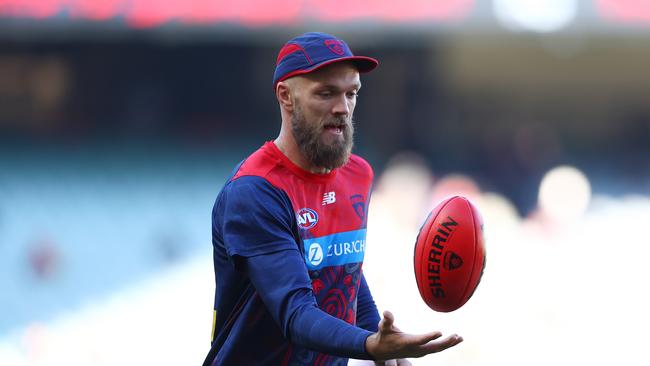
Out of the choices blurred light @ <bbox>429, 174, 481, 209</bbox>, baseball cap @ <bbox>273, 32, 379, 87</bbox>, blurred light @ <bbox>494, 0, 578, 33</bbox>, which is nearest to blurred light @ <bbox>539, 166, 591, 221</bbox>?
blurred light @ <bbox>429, 174, 481, 209</bbox>

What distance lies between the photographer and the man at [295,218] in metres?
3.11

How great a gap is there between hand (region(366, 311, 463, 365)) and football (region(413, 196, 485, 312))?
2.15ft

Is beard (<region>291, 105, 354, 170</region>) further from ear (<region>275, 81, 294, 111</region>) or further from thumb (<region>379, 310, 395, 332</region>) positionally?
thumb (<region>379, 310, 395, 332</region>)

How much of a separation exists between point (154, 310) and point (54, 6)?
7.14 metres

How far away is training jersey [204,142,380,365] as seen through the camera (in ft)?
9.94

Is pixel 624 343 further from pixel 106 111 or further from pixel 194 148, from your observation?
pixel 106 111

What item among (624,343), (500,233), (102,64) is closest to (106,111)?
(102,64)

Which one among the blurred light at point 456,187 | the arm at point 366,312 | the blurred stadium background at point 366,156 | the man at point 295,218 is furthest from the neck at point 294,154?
the blurred light at point 456,187

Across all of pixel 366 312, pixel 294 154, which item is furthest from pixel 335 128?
pixel 366 312

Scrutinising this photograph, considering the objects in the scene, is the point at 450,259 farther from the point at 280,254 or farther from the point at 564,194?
the point at 564,194

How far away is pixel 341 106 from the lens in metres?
3.27

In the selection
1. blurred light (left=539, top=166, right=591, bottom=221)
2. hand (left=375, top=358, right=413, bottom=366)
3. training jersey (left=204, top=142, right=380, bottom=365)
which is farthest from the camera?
blurred light (left=539, top=166, right=591, bottom=221)

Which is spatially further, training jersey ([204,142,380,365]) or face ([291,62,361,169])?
face ([291,62,361,169])

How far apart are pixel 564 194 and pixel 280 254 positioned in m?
12.0
